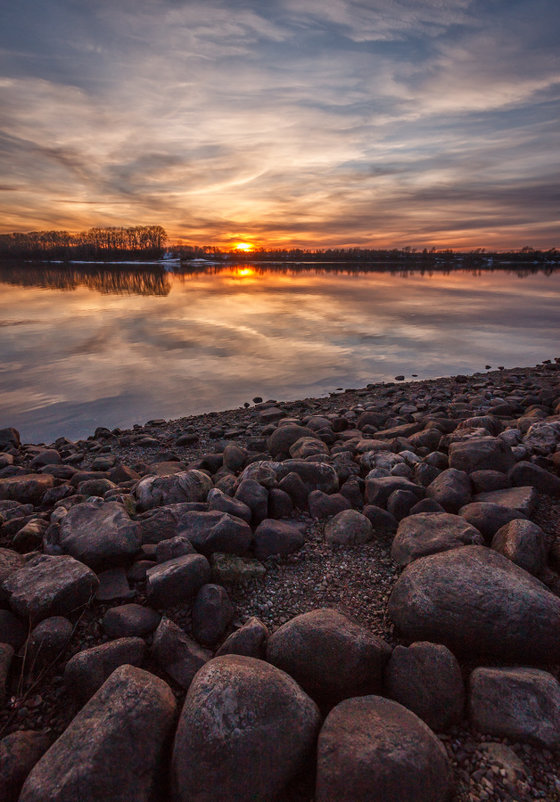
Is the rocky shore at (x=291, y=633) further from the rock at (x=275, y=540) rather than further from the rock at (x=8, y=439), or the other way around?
the rock at (x=8, y=439)

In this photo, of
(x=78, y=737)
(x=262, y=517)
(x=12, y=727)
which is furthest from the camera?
(x=262, y=517)

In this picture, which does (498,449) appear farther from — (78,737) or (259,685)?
(78,737)

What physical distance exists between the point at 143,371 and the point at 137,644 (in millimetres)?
12970

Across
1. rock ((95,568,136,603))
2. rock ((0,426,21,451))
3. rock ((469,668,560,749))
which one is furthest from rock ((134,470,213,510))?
rock ((0,426,21,451))

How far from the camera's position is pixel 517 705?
2461mm

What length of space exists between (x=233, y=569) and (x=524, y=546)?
257cm

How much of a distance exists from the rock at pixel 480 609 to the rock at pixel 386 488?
1.50 metres

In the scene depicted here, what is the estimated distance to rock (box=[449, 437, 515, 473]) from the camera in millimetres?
5293

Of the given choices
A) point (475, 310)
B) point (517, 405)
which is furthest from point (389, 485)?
point (475, 310)

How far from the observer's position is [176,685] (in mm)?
2846

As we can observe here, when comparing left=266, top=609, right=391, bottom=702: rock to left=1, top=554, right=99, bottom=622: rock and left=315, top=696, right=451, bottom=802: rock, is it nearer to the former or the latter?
left=315, top=696, right=451, bottom=802: rock

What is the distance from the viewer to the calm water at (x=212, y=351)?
12.3m

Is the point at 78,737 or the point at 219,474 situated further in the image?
the point at 219,474

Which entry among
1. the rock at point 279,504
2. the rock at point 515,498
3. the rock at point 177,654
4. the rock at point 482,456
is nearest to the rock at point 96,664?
the rock at point 177,654
